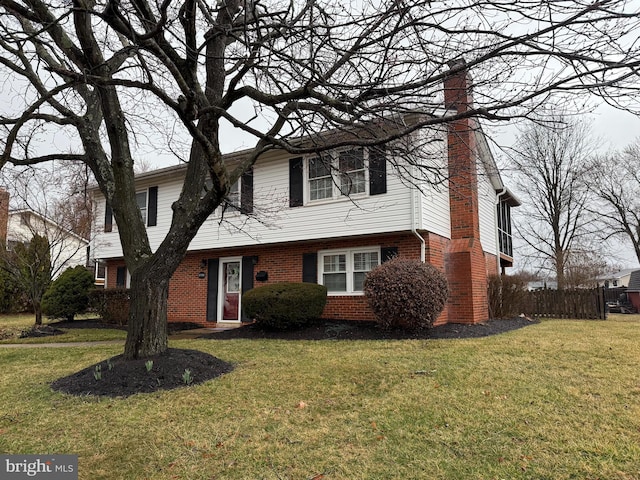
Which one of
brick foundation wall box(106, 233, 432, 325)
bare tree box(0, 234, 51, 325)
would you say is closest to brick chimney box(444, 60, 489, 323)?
brick foundation wall box(106, 233, 432, 325)

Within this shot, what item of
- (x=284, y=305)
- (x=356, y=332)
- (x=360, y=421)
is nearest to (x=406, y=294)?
(x=356, y=332)

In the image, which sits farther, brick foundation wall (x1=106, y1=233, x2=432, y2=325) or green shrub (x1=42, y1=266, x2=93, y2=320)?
green shrub (x1=42, y1=266, x2=93, y2=320)

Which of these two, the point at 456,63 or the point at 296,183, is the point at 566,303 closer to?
the point at 296,183

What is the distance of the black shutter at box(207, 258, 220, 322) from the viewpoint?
13.0 metres

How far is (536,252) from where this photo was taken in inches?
961

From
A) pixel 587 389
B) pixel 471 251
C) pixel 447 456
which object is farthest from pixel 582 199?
pixel 447 456

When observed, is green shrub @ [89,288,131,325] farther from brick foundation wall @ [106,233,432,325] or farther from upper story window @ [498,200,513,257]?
upper story window @ [498,200,513,257]

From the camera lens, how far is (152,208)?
1407cm

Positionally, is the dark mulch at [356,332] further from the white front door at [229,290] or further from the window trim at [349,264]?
the white front door at [229,290]

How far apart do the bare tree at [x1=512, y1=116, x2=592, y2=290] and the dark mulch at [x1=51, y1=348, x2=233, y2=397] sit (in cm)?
1979

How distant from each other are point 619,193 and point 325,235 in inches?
931

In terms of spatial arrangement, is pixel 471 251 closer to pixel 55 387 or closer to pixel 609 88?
pixel 609 88

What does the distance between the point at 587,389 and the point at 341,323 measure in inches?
245

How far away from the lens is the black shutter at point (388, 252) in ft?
33.4
